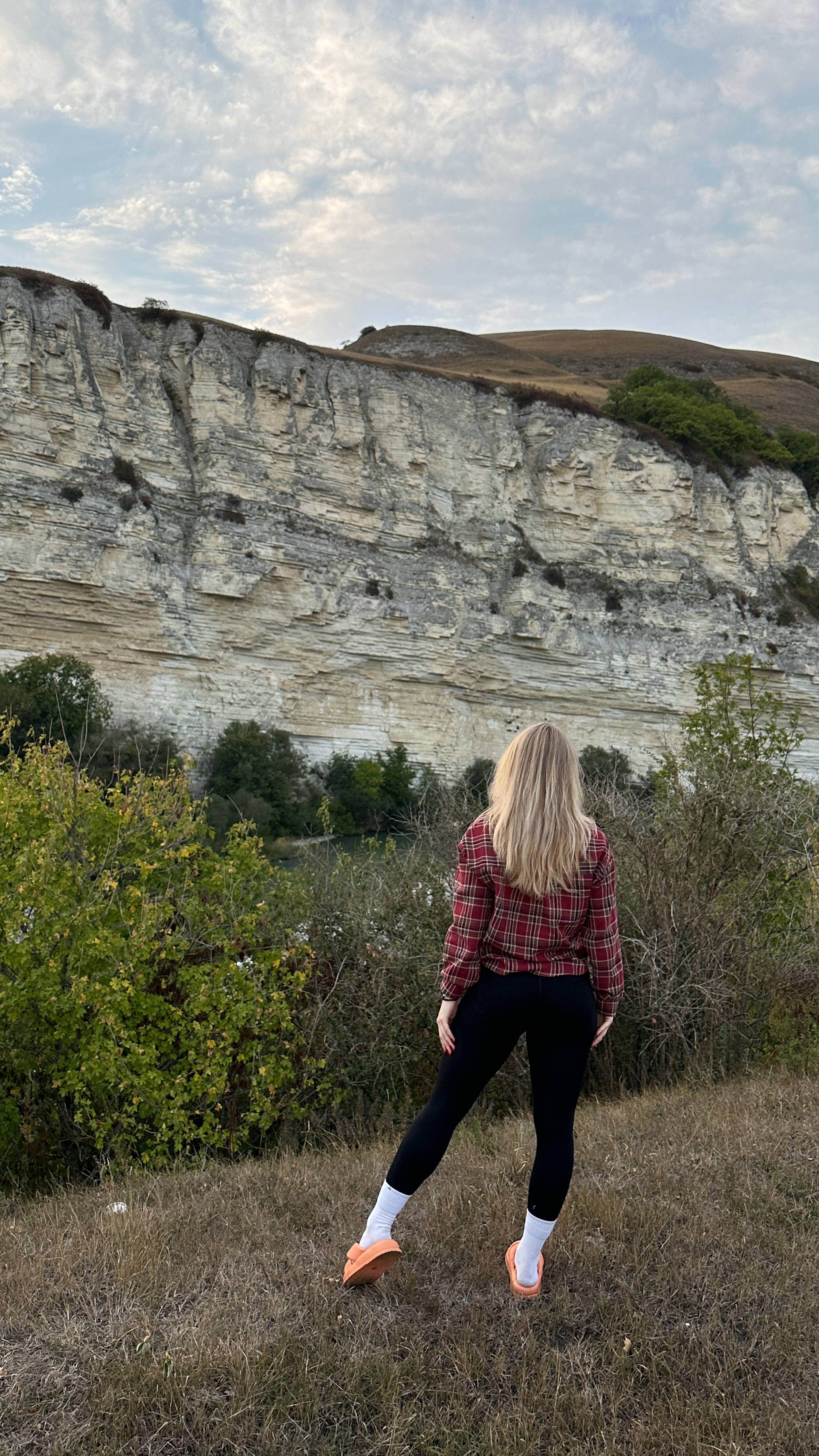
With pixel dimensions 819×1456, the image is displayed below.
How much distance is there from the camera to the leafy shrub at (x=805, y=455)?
40594 mm

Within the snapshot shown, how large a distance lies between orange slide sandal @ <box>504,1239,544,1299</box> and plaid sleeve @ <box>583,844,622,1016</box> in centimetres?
83

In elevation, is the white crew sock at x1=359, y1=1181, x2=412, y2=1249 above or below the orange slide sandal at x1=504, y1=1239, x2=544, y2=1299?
above

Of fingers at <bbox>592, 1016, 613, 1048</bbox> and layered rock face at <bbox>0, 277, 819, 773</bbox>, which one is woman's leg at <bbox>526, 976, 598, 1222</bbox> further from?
layered rock face at <bbox>0, 277, 819, 773</bbox>

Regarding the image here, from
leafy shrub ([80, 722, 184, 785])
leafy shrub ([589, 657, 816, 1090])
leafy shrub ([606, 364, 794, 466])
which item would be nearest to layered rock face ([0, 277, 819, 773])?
leafy shrub ([80, 722, 184, 785])

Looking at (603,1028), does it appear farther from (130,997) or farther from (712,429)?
(712,429)

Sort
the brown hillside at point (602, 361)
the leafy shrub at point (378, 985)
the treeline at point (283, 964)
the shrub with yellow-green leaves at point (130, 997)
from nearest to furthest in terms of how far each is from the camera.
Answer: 1. the shrub with yellow-green leaves at point (130, 997)
2. the treeline at point (283, 964)
3. the leafy shrub at point (378, 985)
4. the brown hillside at point (602, 361)

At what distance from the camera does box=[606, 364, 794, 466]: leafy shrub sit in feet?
124

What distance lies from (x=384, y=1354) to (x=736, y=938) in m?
4.35

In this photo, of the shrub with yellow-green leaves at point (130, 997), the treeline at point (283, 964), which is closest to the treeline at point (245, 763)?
the treeline at point (283, 964)

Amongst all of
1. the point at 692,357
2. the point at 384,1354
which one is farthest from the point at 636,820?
the point at 692,357

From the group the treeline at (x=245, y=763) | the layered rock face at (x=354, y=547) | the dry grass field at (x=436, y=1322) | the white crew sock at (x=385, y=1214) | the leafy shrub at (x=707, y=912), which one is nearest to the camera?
the dry grass field at (x=436, y=1322)

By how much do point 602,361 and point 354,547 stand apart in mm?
48381

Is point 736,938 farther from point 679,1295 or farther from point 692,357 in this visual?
point 692,357

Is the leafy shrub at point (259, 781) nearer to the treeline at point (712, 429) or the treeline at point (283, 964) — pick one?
the treeline at point (283, 964)
